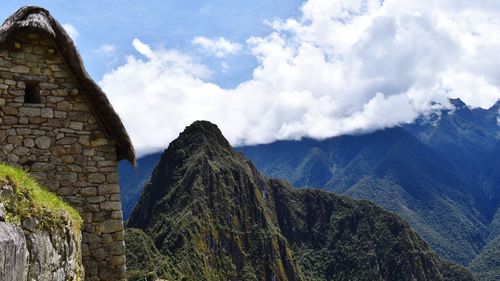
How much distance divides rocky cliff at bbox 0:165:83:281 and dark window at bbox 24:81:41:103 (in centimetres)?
251

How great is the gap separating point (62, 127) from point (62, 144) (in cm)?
32

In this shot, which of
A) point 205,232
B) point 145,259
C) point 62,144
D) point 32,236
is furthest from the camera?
point 205,232

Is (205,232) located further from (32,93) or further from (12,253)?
(12,253)

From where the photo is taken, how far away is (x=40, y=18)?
10422 mm

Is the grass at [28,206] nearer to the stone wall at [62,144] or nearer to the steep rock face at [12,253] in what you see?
the steep rock face at [12,253]

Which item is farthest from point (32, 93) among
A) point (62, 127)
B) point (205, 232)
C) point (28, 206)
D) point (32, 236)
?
point (205, 232)

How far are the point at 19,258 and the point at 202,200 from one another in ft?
581

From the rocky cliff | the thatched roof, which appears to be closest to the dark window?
the thatched roof

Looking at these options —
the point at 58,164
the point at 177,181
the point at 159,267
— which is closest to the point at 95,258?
the point at 58,164

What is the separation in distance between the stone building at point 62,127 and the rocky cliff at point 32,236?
1.55 metres

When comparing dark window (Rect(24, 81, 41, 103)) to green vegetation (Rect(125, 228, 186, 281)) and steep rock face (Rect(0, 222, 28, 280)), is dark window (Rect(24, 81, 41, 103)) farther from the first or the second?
green vegetation (Rect(125, 228, 186, 281))

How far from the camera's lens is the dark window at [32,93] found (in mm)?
10516

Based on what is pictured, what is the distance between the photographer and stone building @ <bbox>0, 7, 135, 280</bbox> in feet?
33.6

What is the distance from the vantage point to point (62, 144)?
10.5 m
